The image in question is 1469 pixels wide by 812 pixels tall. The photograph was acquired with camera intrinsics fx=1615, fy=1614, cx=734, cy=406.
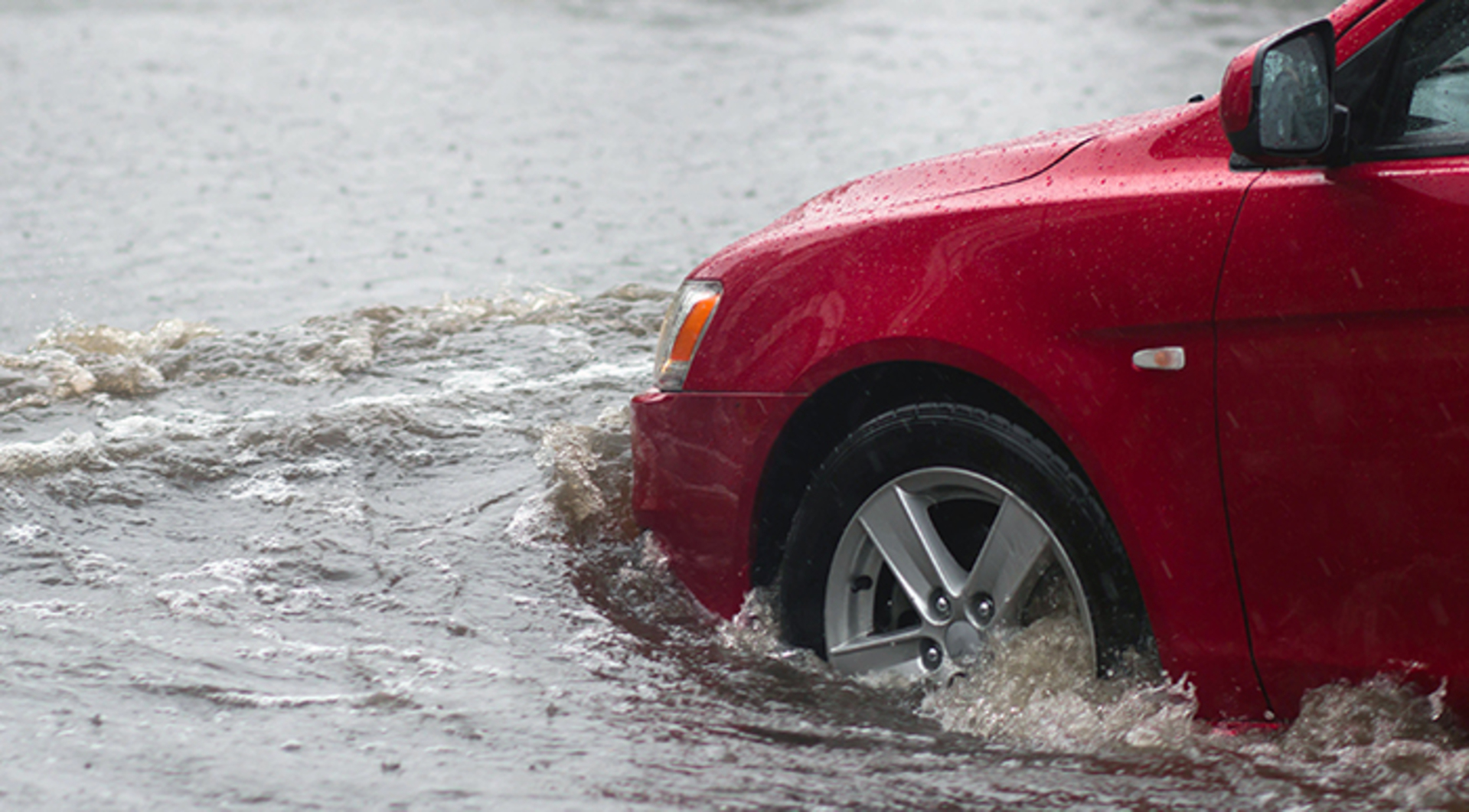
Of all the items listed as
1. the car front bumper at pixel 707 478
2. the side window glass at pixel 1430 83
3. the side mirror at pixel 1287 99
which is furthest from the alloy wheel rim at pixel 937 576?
the side window glass at pixel 1430 83

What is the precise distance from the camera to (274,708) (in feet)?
12.2

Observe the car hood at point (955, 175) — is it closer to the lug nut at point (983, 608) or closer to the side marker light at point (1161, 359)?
the side marker light at point (1161, 359)

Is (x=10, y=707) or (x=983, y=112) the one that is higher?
(x=983, y=112)

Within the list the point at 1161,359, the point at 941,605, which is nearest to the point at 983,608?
the point at 941,605

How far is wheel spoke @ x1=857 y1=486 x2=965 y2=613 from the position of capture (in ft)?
11.4

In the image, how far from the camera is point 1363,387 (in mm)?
2812

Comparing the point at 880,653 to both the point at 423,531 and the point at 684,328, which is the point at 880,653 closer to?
the point at 684,328

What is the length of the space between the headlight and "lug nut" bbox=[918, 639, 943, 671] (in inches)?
36.0

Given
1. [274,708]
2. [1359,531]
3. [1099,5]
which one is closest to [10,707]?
[274,708]

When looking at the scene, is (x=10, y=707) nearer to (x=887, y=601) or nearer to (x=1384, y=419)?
(x=887, y=601)

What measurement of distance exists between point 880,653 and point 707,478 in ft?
2.07

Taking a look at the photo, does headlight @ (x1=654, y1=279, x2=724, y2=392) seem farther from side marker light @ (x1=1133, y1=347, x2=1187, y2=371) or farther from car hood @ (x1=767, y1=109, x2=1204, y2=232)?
side marker light @ (x1=1133, y1=347, x2=1187, y2=371)

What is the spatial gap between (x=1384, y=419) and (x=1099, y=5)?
34.5 metres

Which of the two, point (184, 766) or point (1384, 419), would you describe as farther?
point (184, 766)
